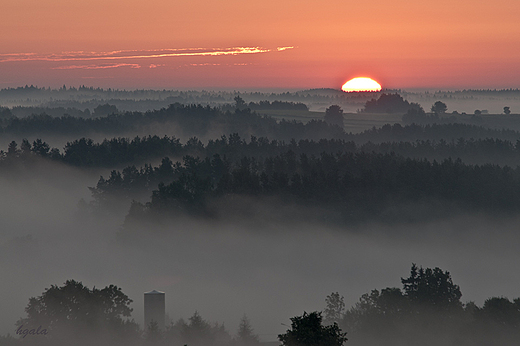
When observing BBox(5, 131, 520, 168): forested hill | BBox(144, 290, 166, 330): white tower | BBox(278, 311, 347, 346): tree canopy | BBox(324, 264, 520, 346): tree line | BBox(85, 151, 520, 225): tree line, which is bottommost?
BBox(278, 311, 347, 346): tree canopy

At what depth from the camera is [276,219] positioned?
352ft

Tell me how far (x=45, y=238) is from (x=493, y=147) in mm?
107086

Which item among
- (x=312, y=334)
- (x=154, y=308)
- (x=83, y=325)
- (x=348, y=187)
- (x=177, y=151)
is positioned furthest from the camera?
(x=177, y=151)

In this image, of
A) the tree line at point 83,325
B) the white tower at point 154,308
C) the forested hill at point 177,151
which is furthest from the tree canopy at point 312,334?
the forested hill at point 177,151

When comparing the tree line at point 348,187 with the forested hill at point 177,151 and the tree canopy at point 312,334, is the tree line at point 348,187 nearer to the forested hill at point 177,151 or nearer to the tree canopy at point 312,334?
the forested hill at point 177,151

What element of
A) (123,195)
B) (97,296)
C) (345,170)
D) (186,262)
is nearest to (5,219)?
(123,195)

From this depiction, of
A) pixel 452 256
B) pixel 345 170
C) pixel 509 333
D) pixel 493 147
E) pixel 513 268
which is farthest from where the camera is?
pixel 493 147

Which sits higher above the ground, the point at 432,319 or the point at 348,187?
the point at 348,187

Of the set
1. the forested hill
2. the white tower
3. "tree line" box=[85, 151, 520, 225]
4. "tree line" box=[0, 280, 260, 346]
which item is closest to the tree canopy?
"tree line" box=[0, 280, 260, 346]

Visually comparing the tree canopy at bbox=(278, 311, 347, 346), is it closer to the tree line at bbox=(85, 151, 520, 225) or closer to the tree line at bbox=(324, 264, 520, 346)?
the tree line at bbox=(324, 264, 520, 346)

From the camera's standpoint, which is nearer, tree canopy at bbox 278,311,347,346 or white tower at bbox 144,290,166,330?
tree canopy at bbox 278,311,347,346

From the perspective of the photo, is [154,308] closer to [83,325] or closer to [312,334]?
[83,325]

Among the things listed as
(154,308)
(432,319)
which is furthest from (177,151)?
(432,319)

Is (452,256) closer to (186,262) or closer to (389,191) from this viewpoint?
(389,191)
